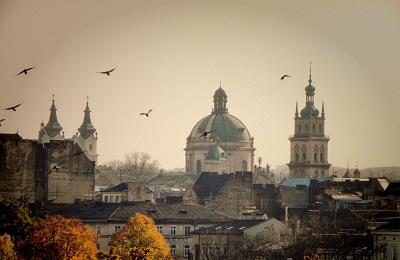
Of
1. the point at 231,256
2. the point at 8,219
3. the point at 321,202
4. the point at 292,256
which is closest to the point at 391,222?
the point at 292,256

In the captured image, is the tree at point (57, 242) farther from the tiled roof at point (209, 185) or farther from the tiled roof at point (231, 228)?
the tiled roof at point (209, 185)

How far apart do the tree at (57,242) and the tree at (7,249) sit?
0.81 meters

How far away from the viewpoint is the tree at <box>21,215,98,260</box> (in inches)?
3888

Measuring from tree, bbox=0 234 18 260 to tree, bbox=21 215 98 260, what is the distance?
2.65 ft

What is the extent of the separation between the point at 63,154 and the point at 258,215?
2160 centimetres

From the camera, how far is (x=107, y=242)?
388ft

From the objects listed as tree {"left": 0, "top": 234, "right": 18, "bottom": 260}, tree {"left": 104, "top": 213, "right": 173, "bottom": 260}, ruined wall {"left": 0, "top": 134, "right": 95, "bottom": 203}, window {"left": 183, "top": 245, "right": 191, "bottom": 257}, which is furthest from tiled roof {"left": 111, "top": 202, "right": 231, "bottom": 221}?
tree {"left": 0, "top": 234, "right": 18, "bottom": 260}

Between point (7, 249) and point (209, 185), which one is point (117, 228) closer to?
point (7, 249)

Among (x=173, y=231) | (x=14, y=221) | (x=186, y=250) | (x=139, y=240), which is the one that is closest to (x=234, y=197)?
(x=173, y=231)

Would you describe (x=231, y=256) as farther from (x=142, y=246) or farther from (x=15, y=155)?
(x=15, y=155)

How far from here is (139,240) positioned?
108125mm

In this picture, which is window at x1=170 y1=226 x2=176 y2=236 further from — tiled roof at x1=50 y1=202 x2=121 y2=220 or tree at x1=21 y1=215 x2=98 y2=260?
tree at x1=21 y1=215 x2=98 y2=260

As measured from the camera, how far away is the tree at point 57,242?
324 ft

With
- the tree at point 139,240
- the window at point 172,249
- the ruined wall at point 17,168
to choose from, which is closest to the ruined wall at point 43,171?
the ruined wall at point 17,168
